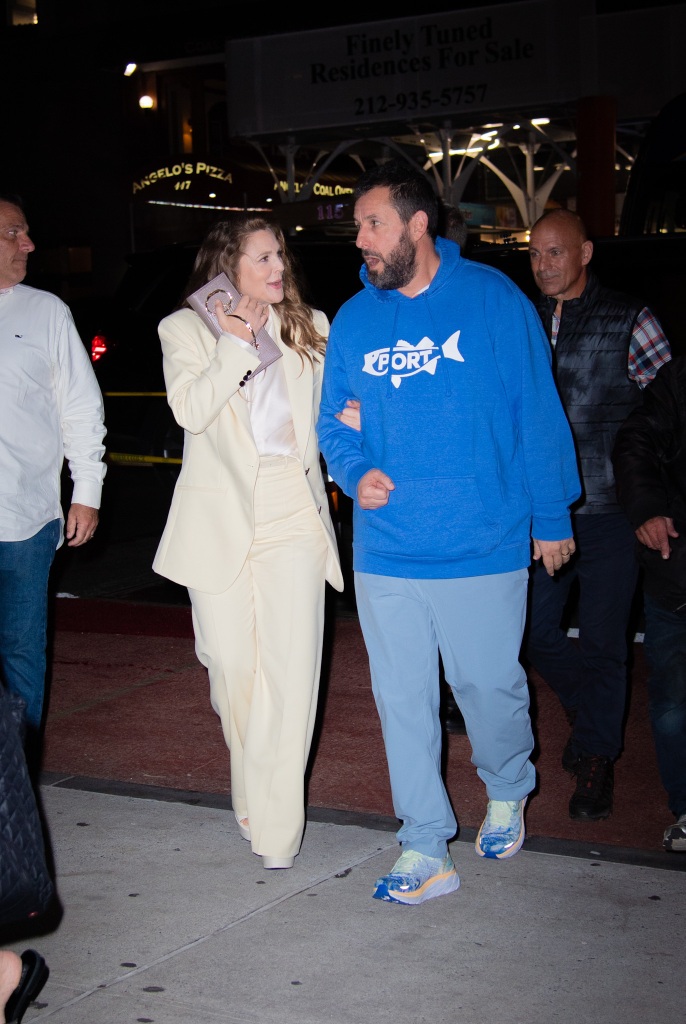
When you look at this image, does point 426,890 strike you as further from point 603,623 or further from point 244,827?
point 603,623

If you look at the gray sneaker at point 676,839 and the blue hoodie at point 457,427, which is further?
the gray sneaker at point 676,839

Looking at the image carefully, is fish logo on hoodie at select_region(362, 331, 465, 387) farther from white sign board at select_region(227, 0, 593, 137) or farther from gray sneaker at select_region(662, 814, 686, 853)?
white sign board at select_region(227, 0, 593, 137)

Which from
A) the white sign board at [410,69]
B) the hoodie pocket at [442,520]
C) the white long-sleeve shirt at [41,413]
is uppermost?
the white sign board at [410,69]

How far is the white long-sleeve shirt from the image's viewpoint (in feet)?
14.2

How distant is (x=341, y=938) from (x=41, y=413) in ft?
6.96

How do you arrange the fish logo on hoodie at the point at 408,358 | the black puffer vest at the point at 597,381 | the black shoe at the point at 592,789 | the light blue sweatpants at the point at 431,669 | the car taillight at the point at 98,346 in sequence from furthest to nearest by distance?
1. the car taillight at the point at 98,346
2. the black puffer vest at the point at 597,381
3. the black shoe at the point at 592,789
4. the light blue sweatpants at the point at 431,669
5. the fish logo on hoodie at the point at 408,358

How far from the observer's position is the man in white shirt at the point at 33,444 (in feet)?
14.3

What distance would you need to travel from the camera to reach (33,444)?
441 centimetres

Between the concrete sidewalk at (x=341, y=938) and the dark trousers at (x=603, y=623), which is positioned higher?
the dark trousers at (x=603, y=623)

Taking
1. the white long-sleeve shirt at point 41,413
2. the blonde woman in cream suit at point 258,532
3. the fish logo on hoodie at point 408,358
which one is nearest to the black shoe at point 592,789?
the blonde woman in cream suit at point 258,532

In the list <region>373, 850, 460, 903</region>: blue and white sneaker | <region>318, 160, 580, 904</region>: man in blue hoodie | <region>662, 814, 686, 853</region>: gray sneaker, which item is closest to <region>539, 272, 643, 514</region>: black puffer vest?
<region>318, 160, 580, 904</region>: man in blue hoodie

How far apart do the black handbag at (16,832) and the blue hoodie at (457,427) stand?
1551 mm

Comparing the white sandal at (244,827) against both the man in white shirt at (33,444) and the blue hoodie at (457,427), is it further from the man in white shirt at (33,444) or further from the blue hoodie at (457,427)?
the blue hoodie at (457,427)

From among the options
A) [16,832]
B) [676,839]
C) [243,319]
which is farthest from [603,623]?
[16,832]
